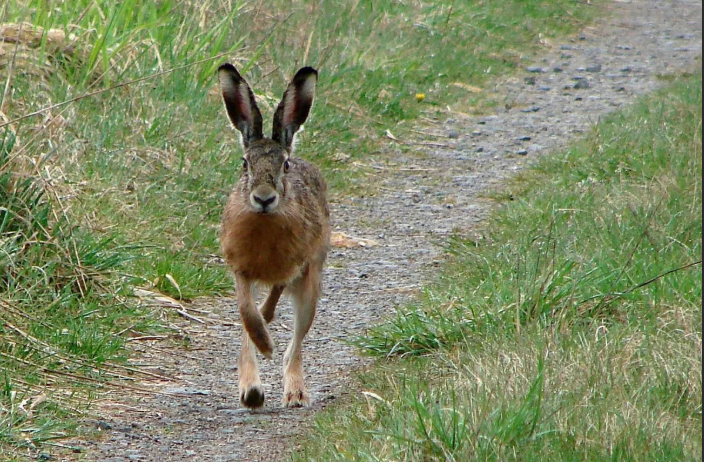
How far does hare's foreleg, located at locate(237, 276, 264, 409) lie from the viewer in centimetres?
558

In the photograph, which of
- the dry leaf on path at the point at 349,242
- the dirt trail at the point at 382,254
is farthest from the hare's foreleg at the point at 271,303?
the dry leaf on path at the point at 349,242

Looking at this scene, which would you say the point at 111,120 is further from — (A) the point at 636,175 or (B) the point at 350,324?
(A) the point at 636,175

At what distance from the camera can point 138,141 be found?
28.5ft

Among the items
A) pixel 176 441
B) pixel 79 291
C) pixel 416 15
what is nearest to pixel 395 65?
pixel 416 15

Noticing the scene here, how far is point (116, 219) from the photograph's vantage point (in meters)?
7.49

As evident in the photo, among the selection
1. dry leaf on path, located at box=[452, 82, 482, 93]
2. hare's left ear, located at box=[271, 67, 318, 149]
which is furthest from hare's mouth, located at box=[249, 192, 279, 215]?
dry leaf on path, located at box=[452, 82, 482, 93]

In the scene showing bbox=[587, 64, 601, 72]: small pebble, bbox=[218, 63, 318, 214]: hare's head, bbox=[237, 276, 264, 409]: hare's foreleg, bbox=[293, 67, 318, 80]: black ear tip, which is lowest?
bbox=[587, 64, 601, 72]: small pebble

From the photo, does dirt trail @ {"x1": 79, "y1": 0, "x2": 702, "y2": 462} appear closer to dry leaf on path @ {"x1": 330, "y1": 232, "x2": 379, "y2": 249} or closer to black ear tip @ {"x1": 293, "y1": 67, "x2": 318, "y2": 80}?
dry leaf on path @ {"x1": 330, "y1": 232, "x2": 379, "y2": 249}

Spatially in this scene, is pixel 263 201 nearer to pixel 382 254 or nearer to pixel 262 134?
pixel 262 134

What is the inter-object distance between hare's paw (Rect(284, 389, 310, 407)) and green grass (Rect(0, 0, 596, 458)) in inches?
35.8

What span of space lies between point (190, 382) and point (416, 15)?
10038 millimetres

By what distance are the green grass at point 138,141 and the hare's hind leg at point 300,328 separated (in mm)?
911

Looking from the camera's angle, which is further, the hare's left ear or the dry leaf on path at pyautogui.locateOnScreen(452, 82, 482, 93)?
the dry leaf on path at pyautogui.locateOnScreen(452, 82, 482, 93)

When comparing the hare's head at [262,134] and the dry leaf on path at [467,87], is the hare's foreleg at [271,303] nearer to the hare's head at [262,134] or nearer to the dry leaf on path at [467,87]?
the hare's head at [262,134]
